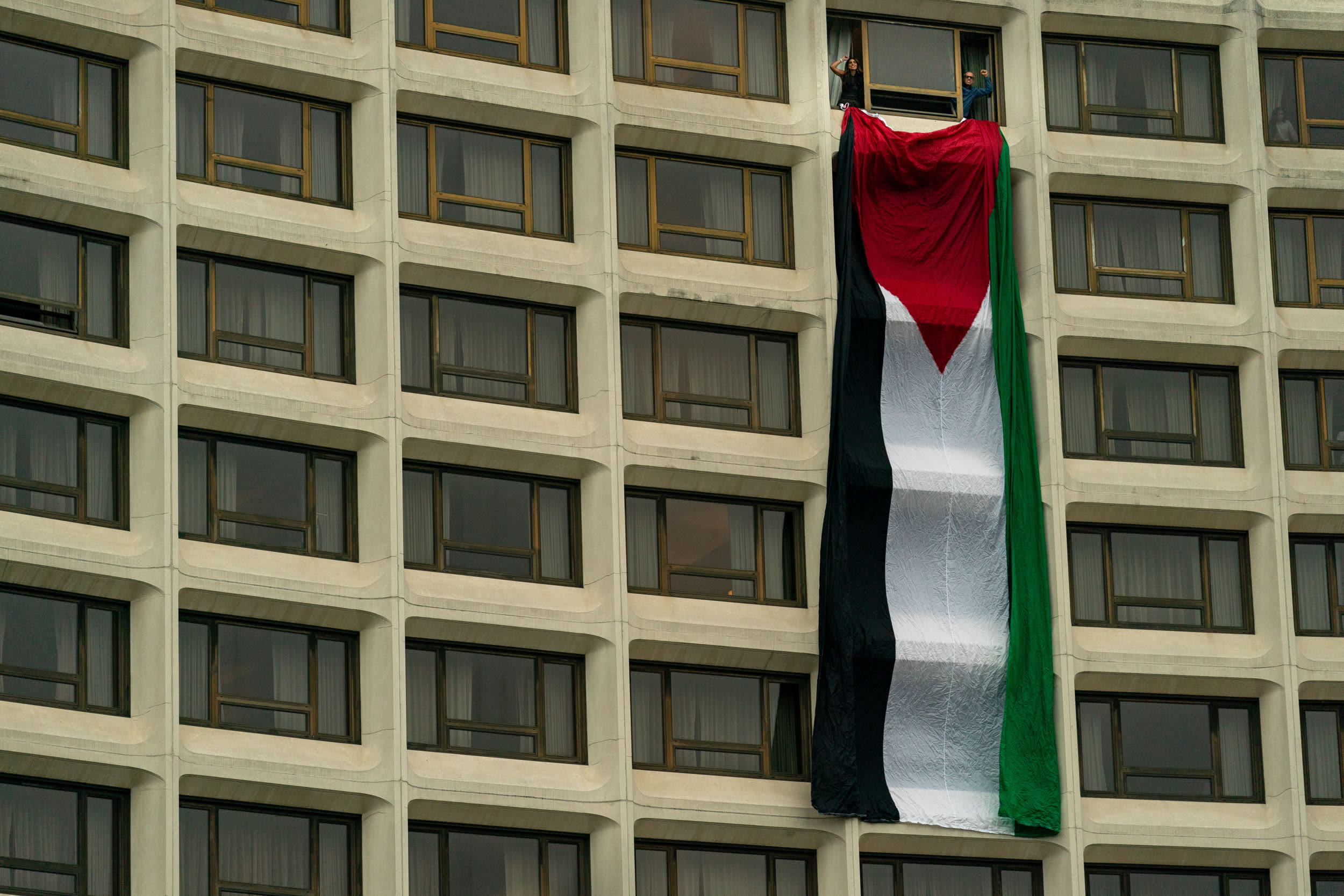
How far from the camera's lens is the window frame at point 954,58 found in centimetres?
6047

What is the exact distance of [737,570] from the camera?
Answer: 5706 centimetres

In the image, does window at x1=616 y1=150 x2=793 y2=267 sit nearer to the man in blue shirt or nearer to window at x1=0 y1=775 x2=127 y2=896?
the man in blue shirt

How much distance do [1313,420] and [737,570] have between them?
44.1ft

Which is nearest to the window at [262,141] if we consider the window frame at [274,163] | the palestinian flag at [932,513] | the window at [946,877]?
the window frame at [274,163]

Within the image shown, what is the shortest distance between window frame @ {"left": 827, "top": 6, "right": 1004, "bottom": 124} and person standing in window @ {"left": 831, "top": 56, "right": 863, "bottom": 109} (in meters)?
0.52

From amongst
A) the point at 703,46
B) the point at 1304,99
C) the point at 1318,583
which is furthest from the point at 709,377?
the point at 1304,99

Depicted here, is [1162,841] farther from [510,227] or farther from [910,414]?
[510,227]

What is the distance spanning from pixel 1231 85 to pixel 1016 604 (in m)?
13.1

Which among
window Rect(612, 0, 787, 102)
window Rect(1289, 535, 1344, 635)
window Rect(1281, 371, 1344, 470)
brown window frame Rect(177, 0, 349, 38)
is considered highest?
window Rect(612, 0, 787, 102)

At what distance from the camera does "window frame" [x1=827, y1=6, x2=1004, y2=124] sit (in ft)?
198

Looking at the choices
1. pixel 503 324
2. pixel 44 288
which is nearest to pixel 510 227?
pixel 503 324

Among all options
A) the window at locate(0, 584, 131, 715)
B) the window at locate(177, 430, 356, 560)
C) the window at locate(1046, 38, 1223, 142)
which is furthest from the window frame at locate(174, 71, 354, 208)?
the window at locate(1046, 38, 1223, 142)

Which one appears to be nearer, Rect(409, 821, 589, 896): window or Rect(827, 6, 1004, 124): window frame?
Rect(409, 821, 589, 896): window

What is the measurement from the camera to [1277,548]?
5909cm
